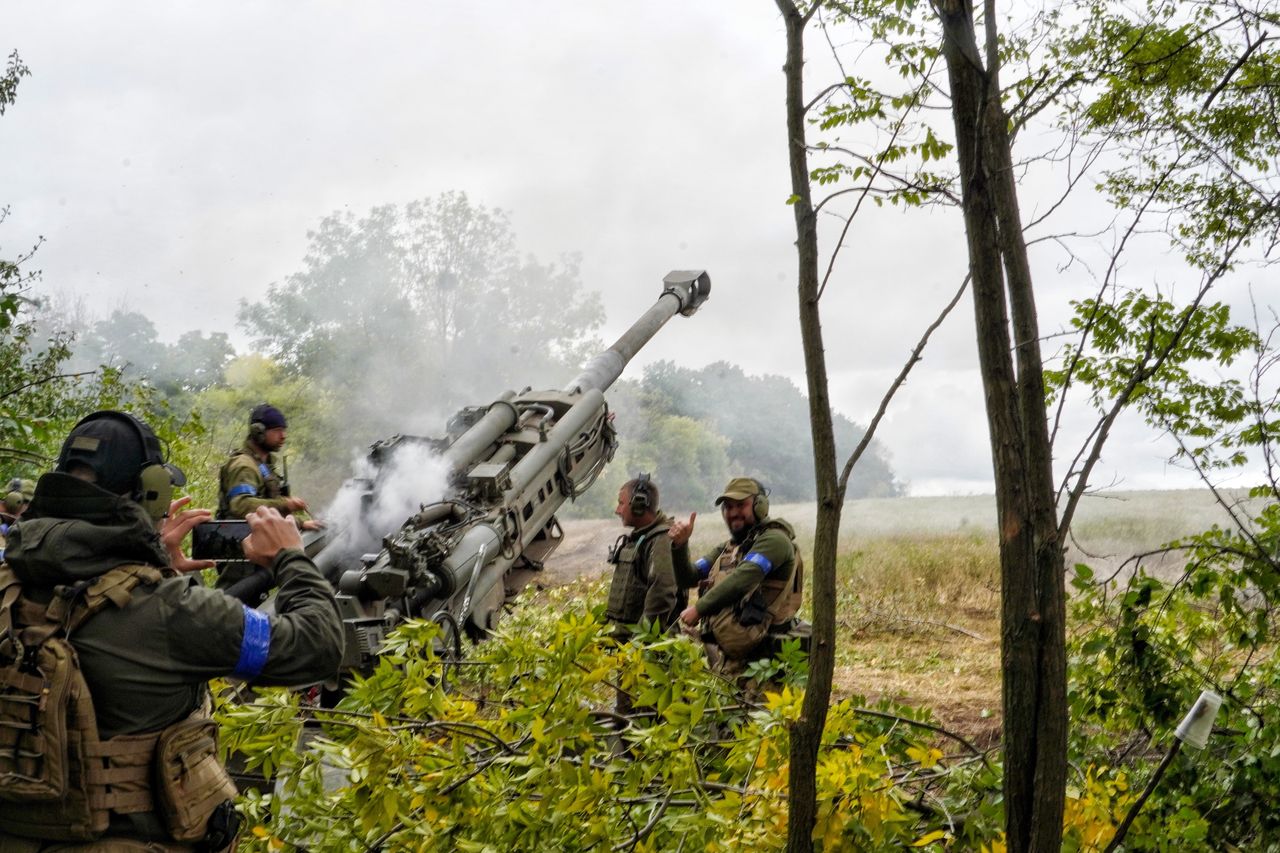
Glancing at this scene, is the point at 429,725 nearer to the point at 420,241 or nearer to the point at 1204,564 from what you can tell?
the point at 1204,564

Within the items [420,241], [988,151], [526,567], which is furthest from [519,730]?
[420,241]

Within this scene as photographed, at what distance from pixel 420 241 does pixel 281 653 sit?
59.2ft

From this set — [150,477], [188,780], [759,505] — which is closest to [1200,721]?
[188,780]

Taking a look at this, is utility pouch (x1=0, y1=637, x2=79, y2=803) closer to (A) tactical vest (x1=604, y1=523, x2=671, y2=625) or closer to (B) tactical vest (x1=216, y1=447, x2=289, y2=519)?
(B) tactical vest (x1=216, y1=447, x2=289, y2=519)

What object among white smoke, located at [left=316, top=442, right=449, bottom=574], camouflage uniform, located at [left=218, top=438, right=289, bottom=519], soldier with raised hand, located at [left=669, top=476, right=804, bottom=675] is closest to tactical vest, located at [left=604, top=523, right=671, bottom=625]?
soldier with raised hand, located at [left=669, top=476, right=804, bottom=675]

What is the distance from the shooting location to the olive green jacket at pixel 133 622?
256cm

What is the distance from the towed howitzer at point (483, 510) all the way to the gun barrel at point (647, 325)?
1 cm

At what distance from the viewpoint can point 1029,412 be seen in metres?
2.22

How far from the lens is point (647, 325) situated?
906 centimetres

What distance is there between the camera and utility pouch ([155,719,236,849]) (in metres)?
2.64

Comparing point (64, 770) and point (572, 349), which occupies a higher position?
point (572, 349)

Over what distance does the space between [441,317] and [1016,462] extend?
18338mm

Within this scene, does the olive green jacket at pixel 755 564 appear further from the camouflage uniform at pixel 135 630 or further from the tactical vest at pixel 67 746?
the tactical vest at pixel 67 746

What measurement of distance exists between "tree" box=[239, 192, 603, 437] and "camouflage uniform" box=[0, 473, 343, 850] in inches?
644
